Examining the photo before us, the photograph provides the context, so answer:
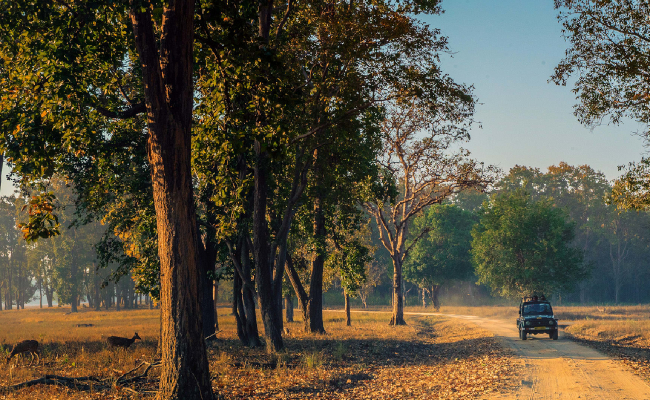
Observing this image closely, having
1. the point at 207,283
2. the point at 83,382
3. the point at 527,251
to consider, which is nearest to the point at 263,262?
Answer: the point at 207,283

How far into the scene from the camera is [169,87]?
9664mm

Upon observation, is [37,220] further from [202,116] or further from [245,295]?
[245,295]

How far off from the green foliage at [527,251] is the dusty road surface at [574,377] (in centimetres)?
2616

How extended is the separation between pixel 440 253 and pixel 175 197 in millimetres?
62362

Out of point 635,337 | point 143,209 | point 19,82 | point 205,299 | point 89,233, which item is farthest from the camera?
point 89,233

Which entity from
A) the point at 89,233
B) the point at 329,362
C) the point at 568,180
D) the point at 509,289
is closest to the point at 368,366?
the point at 329,362

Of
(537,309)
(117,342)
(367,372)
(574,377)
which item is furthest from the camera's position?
(537,309)

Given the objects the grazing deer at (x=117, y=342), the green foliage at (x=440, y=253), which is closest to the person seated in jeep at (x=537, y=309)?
the grazing deer at (x=117, y=342)

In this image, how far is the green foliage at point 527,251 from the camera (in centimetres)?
4622

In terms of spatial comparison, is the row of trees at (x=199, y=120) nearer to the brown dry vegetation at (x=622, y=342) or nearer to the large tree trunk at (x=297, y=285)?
the large tree trunk at (x=297, y=285)

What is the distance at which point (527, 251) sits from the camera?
46.9 metres

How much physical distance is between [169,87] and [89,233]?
250 feet

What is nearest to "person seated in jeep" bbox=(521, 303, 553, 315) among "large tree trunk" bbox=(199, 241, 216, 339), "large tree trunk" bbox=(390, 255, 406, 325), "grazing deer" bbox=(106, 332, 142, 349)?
"large tree trunk" bbox=(390, 255, 406, 325)

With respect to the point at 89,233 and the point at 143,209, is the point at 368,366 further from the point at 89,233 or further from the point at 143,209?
the point at 89,233
